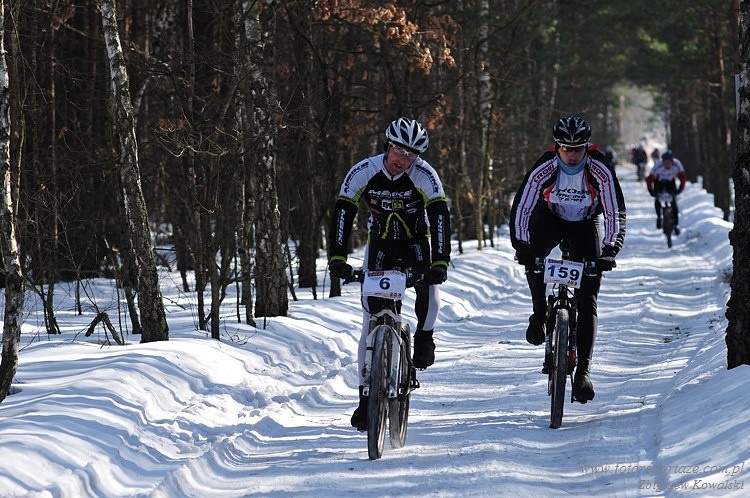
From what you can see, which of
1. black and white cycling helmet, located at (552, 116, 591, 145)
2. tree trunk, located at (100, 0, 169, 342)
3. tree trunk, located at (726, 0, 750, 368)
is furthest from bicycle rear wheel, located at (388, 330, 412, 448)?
tree trunk, located at (100, 0, 169, 342)

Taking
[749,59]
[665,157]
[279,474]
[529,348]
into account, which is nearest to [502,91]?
[665,157]

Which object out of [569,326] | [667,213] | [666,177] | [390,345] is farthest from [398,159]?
[667,213]

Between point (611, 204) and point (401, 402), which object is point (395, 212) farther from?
point (611, 204)

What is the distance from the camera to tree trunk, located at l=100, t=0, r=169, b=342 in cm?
1054

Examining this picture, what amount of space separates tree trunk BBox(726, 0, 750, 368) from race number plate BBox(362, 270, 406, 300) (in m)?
2.96

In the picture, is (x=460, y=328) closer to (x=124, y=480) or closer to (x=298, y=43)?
(x=298, y=43)

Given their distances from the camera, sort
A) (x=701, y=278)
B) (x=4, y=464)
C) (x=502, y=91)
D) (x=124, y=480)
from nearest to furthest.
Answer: (x=4, y=464), (x=124, y=480), (x=701, y=278), (x=502, y=91)

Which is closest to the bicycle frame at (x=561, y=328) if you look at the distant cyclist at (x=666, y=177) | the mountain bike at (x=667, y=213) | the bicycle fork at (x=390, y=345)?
the bicycle fork at (x=390, y=345)

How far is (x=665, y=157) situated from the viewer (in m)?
24.7

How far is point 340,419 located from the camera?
338 inches

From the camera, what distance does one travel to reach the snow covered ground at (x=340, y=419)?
20.7ft

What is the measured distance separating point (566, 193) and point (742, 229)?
1438mm

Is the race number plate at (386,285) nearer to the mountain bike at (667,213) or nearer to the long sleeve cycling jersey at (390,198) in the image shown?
the long sleeve cycling jersey at (390,198)

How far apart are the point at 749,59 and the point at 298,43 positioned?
8.54 meters
